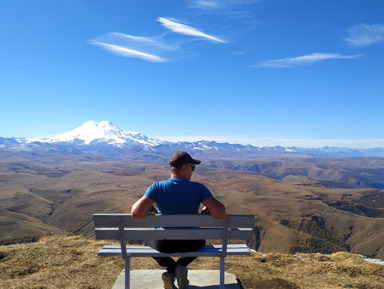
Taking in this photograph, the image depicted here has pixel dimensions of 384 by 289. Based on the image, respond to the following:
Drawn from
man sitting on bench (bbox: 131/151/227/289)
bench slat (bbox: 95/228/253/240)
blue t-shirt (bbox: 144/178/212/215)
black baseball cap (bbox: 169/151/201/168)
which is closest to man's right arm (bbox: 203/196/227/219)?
man sitting on bench (bbox: 131/151/227/289)

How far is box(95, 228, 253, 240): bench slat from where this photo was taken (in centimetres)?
570

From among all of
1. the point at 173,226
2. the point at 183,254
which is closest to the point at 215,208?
the point at 173,226

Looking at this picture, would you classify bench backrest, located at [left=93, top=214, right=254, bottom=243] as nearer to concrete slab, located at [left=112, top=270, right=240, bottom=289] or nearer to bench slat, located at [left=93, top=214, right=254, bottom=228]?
bench slat, located at [left=93, top=214, right=254, bottom=228]

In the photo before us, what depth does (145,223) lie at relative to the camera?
221 inches

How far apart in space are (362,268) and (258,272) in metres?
3.59

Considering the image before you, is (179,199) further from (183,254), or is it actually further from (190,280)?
(190,280)

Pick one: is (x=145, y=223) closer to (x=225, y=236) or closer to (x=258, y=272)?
(x=225, y=236)

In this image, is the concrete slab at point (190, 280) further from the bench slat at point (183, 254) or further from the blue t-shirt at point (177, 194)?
the blue t-shirt at point (177, 194)

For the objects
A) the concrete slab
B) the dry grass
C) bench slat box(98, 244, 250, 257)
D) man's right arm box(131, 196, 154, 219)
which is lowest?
the dry grass

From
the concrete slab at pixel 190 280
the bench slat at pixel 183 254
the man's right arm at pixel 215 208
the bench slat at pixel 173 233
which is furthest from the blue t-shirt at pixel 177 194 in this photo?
the concrete slab at pixel 190 280

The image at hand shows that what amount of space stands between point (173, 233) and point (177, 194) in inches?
30.4

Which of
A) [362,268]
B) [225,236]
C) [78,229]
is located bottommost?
[78,229]

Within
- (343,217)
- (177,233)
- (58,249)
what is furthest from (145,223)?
(343,217)

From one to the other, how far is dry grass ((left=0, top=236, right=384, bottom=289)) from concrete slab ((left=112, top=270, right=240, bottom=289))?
49 centimetres
